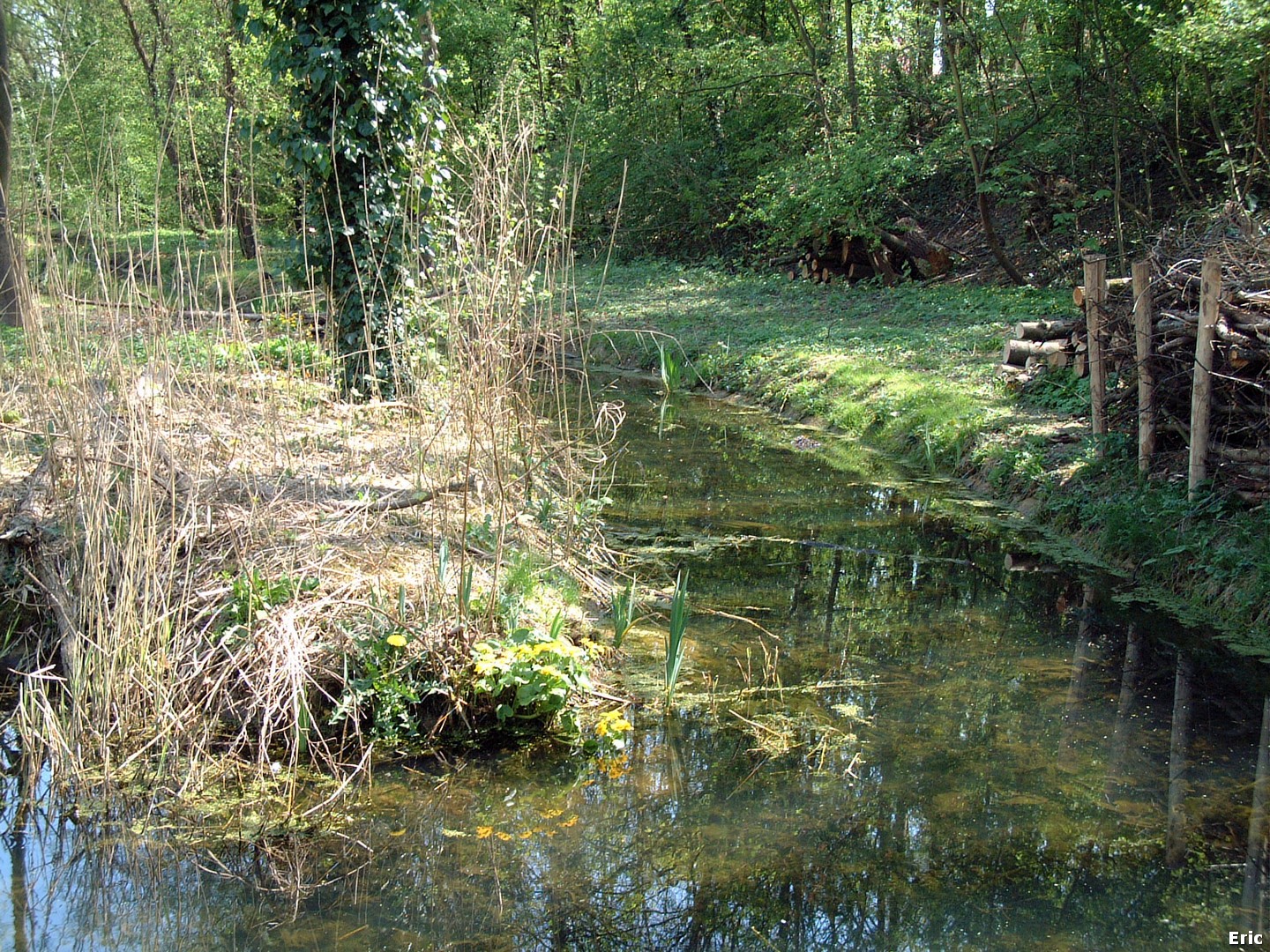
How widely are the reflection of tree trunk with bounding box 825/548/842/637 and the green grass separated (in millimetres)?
1997

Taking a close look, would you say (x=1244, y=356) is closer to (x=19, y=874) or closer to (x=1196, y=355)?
(x=1196, y=355)

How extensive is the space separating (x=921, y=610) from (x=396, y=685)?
3.06 metres

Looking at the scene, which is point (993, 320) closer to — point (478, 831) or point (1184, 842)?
point (1184, 842)

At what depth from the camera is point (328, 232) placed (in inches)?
298

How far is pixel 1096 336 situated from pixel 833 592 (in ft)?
9.39

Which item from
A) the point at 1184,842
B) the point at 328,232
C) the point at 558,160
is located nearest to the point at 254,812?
the point at 1184,842

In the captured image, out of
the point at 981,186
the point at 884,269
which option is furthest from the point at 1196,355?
the point at 884,269

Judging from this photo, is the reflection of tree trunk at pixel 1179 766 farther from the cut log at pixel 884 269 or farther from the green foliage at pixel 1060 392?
the cut log at pixel 884 269

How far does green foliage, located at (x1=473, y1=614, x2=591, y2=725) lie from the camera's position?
4.26m

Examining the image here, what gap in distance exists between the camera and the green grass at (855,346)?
910 centimetres

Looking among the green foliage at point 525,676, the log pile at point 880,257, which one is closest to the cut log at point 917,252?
the log pile at point 880,257

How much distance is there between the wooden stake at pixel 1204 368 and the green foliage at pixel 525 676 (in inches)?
154

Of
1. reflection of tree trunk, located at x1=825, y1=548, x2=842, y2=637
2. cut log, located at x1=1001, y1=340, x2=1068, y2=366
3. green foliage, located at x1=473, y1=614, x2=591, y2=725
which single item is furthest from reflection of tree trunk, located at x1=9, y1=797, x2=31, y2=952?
cut log, located at x1=1001, y1=340, x2=1068, y2=366

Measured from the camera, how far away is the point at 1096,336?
720 centimetres
